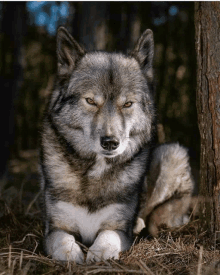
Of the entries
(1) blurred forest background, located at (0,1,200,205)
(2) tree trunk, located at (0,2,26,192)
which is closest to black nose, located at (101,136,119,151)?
Answer: (1) blurred forest background, located at (0,1,200,205)

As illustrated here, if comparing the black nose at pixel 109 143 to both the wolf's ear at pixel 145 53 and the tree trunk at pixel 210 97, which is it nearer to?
the tree trunk at pixel 210 97

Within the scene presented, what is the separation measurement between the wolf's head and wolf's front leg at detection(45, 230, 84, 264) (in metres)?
0.87

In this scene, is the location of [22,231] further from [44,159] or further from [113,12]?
[113,12]

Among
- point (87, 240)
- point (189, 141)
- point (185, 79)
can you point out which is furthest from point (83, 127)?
point (185, 79)

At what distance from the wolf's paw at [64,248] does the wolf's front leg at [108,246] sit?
103 millimetres

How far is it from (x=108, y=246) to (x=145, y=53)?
86.8 inches

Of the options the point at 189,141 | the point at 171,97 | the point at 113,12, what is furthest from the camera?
the point at 113,12

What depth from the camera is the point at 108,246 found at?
2.91 m

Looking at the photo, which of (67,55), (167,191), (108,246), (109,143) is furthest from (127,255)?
(67,55)

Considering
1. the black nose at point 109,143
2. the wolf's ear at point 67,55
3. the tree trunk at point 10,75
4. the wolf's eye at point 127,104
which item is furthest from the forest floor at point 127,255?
the tree trunk at point 10,75

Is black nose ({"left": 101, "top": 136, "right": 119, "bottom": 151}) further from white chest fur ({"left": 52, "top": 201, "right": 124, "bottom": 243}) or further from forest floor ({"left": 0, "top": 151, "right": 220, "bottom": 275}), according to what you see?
forest floor ({"left": 0, "top": 151, "right": 220, "bottom": 275})

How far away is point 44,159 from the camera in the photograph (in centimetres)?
359

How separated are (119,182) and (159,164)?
1.14 meters

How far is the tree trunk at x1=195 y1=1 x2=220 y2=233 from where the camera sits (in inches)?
126
